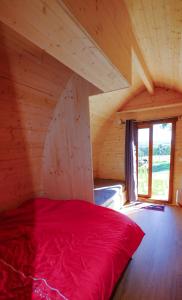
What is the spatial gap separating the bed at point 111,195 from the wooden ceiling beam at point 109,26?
2.10 meters

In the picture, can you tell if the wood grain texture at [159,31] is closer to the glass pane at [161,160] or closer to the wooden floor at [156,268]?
the glass pane at [161,160]

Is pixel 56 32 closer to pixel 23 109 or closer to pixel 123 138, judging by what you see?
pixel 23 109

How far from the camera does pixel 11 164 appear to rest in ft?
5.50

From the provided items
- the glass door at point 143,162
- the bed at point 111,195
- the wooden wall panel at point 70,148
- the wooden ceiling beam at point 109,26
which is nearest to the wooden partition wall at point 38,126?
the wooden wall panel at point 70,148

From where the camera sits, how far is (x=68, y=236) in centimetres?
123

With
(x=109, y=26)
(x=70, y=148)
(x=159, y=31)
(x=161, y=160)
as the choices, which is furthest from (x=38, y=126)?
(x=161, y=160)

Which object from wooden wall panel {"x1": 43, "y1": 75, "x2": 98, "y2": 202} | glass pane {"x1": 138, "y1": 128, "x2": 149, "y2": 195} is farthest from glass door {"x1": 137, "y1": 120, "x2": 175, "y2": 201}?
wooden wall panel {"x1": 43, "y1": 75, "x2": 98, "y2": 202}

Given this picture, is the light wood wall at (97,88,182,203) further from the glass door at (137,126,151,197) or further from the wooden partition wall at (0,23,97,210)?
the wooden partition wall at (0,23,97,210)

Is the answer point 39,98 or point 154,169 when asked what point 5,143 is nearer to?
point 39,98

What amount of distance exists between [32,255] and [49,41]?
1.40 m

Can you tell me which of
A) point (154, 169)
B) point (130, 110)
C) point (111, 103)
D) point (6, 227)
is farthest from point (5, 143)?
point (154, 169)

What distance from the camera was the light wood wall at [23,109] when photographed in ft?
4.32

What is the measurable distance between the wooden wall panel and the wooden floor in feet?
3.26

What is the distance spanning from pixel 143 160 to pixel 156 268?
2598mm
